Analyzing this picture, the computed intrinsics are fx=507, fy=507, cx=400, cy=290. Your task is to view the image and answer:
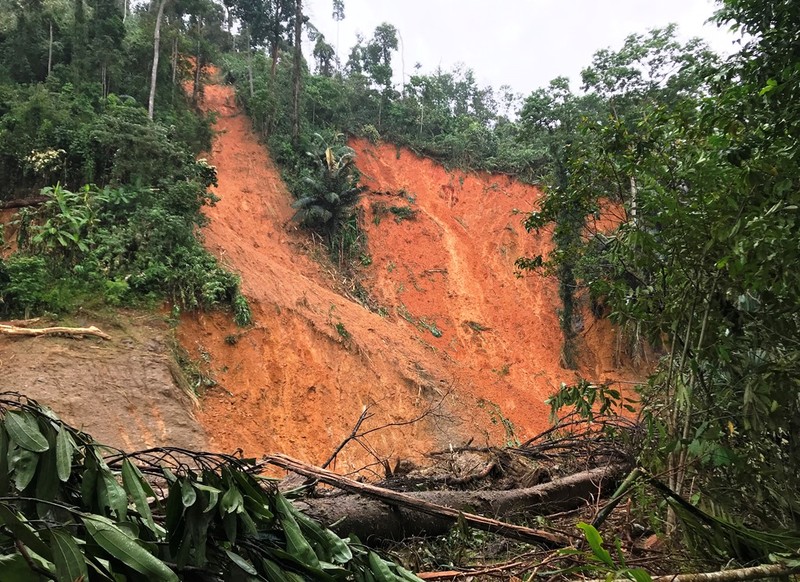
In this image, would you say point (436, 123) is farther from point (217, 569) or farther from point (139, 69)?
point (217, 569)

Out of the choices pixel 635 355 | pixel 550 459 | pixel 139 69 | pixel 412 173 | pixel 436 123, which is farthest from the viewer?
pixel 436 123

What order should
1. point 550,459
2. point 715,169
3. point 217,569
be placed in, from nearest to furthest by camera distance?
point 217,569 → point 715,169 → point 550,459

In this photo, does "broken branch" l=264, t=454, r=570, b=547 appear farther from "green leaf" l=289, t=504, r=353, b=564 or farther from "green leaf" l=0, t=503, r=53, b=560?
"green leaf" l=0, t=503, r=53, b=560

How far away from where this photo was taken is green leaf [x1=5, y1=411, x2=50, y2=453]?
174cm

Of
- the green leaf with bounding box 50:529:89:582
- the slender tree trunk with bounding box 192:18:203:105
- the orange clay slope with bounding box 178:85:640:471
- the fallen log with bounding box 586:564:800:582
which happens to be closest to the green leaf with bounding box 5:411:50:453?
the green leaf with bounding box 50:529:89:582

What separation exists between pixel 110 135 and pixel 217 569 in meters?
11.5

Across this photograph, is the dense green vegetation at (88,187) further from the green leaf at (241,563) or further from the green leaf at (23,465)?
the green leaf at (241,563)

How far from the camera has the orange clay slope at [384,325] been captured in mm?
10461

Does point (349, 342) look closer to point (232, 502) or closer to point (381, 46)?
point (232, 502)

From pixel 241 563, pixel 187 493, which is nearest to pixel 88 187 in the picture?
pixel 187 493

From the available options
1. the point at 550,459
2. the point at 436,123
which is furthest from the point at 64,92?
the point at 436,123

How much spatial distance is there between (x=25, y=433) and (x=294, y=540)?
104 cm

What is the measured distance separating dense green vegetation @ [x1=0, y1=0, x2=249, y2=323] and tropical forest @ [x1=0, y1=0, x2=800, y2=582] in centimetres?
7

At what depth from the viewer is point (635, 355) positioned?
57.0 feet
